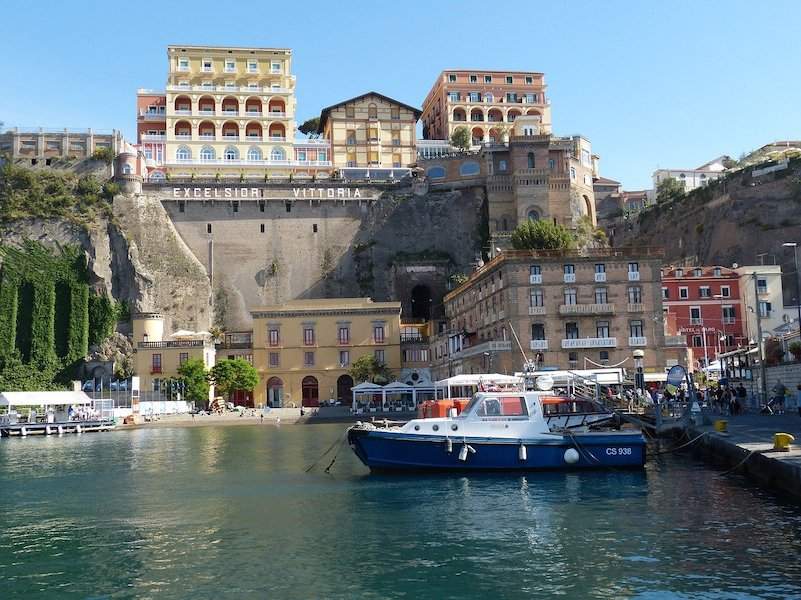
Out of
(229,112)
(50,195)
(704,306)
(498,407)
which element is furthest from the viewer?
(229,112)

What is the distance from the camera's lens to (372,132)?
9175cm

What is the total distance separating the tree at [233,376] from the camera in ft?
207

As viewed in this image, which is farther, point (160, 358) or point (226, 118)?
point (226, 118)

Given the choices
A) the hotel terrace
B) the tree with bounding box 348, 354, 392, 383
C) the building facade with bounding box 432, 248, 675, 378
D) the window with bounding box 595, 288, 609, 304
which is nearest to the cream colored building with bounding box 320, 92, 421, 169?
the hotel terrace

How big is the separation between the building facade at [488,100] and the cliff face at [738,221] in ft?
78.0

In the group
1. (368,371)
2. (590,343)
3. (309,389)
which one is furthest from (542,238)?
(309,389)

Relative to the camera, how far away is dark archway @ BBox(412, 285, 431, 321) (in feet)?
263

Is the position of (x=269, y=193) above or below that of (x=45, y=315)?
above

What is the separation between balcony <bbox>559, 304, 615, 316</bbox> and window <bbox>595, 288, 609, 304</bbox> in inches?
13.3

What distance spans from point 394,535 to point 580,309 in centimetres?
3651

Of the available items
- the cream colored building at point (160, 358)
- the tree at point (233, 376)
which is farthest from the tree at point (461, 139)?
the tree at point (233, 376)

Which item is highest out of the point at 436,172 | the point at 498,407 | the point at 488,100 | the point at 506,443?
the point at 488,100

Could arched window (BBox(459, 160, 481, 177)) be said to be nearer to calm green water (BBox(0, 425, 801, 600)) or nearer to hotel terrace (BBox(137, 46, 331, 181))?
hotel terrace (BBox(137, 46, 331, 181))

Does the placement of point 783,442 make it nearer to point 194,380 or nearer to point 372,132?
point 194,380
